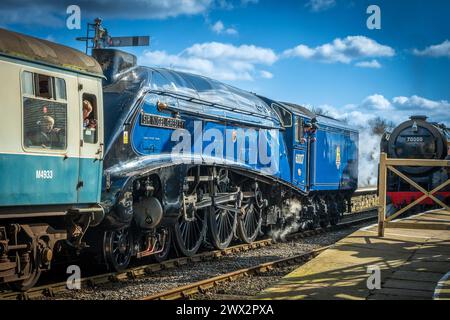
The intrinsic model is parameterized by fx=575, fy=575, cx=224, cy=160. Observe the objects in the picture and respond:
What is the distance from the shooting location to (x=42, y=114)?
7.41 meters

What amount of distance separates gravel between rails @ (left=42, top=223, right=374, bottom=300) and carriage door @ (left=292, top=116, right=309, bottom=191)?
2.76 meters

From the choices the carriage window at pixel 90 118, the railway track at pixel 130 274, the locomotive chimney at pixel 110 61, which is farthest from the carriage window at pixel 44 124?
the locomotive chimney at pixel 110 61

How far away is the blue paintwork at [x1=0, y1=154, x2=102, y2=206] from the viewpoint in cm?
684

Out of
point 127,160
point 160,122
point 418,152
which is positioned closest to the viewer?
point 127,160

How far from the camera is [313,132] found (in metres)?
17.9

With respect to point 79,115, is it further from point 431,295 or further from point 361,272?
point 431,295

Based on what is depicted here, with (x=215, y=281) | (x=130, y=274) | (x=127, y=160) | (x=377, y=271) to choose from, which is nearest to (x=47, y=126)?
(x=127, y=160)

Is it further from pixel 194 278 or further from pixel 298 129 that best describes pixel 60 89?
pixel 298 129

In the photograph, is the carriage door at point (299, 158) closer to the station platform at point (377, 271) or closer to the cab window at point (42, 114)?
the station platform at point (377, 271)

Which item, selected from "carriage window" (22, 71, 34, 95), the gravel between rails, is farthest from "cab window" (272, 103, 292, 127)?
"carriage window" (22, 71, 34, 95)

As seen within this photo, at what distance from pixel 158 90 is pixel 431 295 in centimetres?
600

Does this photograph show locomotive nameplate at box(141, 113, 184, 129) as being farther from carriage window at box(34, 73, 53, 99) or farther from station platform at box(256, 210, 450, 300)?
station platform at box(256, 210, 450, 300)

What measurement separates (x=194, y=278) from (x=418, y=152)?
1181 centimetres

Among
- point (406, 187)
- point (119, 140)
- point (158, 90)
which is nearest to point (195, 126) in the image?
point (158, 90)
